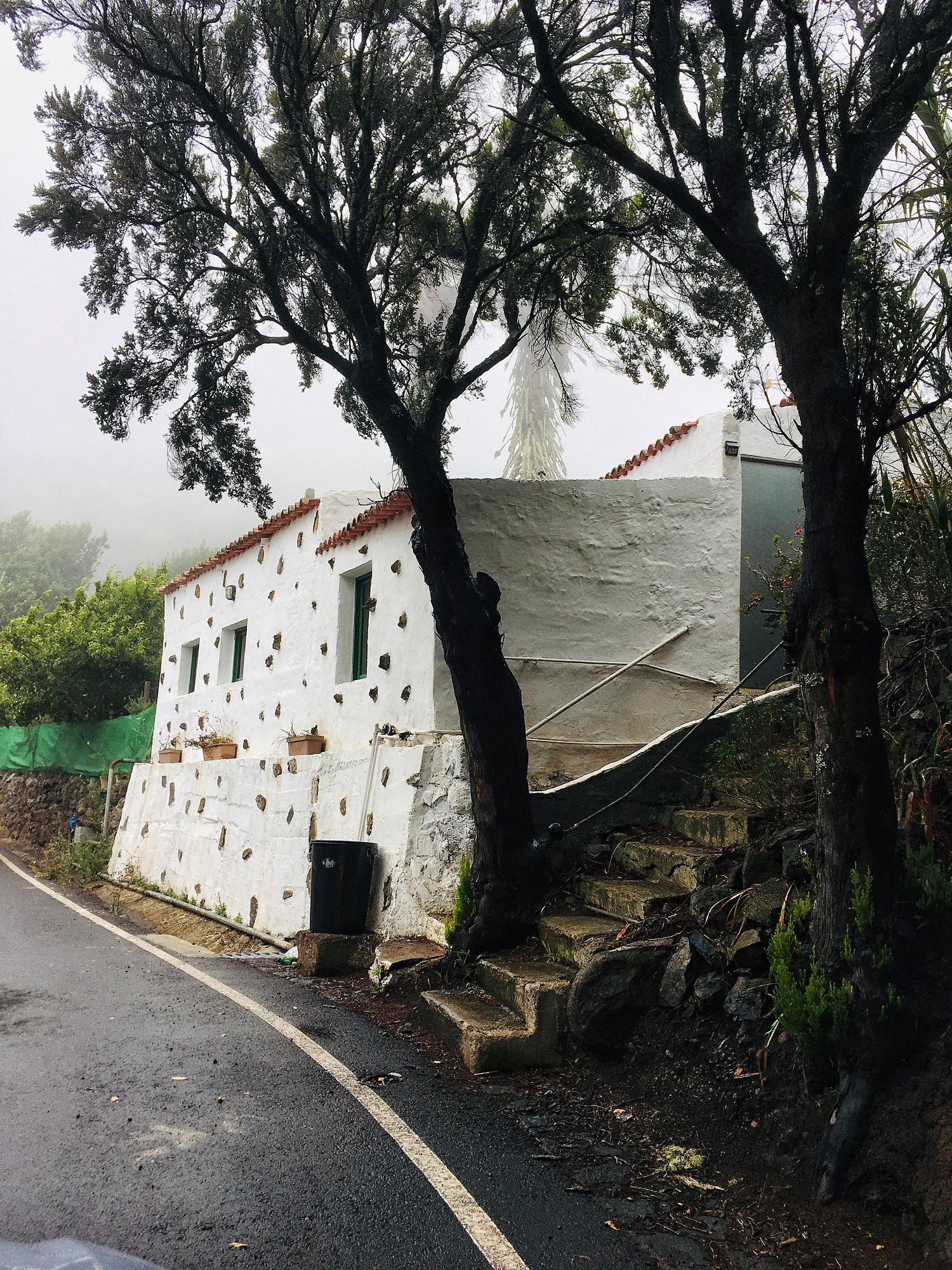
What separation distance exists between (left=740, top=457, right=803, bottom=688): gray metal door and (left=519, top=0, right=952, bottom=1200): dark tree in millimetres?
3760

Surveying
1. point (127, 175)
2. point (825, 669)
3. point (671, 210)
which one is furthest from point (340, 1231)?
point (127, 175)

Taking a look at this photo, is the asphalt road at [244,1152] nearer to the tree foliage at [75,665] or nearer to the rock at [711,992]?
the rock at [711,992]

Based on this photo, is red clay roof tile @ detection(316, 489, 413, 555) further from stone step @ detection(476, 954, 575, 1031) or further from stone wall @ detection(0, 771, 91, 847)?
stone wall @ detection(0, 771, 91, 847)

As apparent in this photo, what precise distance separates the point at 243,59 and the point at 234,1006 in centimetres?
723

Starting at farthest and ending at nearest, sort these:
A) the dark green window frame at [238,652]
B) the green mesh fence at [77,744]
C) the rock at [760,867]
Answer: the green mesh fence at [77,744] → the dark green window frame at [238,652] → the rock at [760,867]

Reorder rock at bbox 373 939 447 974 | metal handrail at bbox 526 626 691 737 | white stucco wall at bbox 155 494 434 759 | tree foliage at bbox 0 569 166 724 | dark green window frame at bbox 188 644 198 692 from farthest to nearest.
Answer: tree foliage at bbox 0 569 166 724, dark green window frame at bbox 188 644 198 692, white stucco wall at bbox 155 494 434 759, metal handrail at bbox 526 626 691 737, rock at bbox 373 939 447 974

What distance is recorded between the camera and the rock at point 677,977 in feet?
16.7

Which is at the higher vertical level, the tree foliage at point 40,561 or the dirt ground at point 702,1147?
the tree foliage at point 40,561

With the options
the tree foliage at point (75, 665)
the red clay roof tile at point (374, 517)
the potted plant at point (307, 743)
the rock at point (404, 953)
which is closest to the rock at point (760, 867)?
the rock at point (404, 953)

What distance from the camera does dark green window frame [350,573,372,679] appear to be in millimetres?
11039

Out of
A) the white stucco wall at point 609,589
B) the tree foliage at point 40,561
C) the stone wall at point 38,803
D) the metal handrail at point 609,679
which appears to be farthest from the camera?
the tree foliage at point 40,561

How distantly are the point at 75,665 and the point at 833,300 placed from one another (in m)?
20.1

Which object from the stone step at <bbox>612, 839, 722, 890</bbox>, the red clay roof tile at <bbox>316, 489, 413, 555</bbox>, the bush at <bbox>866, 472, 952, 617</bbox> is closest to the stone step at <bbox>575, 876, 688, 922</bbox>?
the stone step at <bbox>612, 839, 722, 890</bbox>

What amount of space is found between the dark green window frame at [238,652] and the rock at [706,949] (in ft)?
34.4
